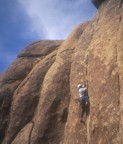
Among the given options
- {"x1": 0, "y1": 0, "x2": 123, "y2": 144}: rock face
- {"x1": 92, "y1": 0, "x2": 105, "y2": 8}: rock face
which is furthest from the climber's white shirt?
{"x1": 92, "y1": 0, "x2": 105, "y2": 8}: rock face

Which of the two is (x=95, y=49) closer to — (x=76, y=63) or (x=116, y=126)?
(x=76, y=63)

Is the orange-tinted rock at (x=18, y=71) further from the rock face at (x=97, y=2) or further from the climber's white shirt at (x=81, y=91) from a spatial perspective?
the climber's white shirt at (x=81, y=91)

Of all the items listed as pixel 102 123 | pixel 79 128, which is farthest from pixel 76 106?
pixel 102 123

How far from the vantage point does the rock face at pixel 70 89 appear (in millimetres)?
15336

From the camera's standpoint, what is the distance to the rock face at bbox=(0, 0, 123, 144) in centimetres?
1534

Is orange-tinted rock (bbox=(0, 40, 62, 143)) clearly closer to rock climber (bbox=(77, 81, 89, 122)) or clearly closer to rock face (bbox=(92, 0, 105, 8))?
rock face (bbox=(92, 0, 105, 8))

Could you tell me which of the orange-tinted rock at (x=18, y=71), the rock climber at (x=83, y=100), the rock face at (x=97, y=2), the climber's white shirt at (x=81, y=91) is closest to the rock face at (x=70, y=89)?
the orange-tinted rock at (x=18, y=71)

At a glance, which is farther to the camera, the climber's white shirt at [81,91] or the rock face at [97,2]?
the rock face at [97,2]

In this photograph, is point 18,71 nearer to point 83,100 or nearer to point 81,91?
point 81,91

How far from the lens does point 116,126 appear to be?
1402 centimetres

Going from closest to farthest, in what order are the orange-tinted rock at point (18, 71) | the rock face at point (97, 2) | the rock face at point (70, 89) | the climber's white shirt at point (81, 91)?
1. the rock face at point (70, 89)
2. the climber's white shirt at point (81, 91)
3. the rock face at point (97, 2)
4. the orange-tinted rock at point (18, 71)

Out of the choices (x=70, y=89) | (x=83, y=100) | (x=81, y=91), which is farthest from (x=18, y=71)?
(x=83, y=100)

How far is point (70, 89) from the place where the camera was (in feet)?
64.6

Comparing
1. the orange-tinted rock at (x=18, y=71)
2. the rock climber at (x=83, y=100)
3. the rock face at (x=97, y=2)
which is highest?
the rock face at (x=97, y=2)
